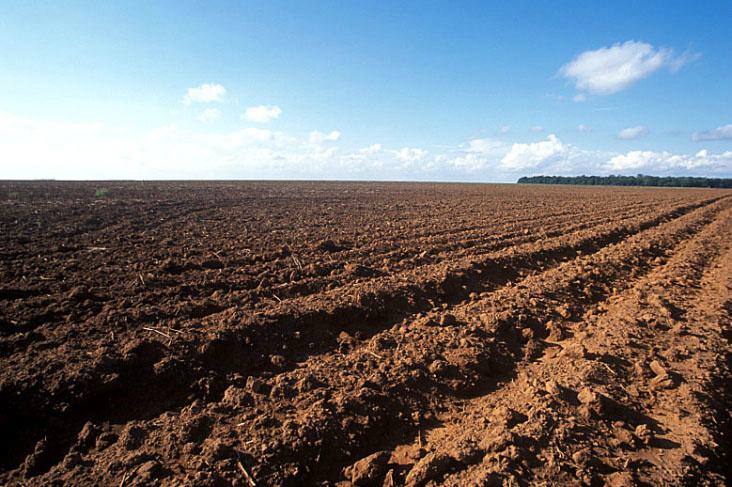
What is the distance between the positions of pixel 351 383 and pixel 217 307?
2.44 m

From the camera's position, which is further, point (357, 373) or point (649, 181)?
point (649, 181)

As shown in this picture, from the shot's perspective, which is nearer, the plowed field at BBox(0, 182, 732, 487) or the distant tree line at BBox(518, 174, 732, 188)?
the plowed field at BBox(0, 182, 732, 487)

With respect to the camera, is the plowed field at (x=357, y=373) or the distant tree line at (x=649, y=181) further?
the distant tree line at (x=649, y=181)

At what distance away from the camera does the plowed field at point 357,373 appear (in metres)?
2.44

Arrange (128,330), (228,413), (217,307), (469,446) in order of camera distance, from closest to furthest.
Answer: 1. (469,446)
2. (228,413)
3. (128,330)
4. (217,307)

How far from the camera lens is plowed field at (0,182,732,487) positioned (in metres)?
2.44

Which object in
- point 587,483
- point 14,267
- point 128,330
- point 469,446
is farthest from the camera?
point 14,267

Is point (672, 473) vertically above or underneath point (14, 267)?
underneath

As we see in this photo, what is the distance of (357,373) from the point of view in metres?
3.45

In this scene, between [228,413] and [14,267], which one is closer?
[228,413]

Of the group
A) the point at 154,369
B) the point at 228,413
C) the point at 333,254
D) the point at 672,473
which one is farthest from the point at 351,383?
the point at 333,254

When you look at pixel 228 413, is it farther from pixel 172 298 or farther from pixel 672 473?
pixel 672 473

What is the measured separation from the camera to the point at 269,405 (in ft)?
9.79

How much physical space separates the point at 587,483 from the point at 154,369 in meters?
3.62
